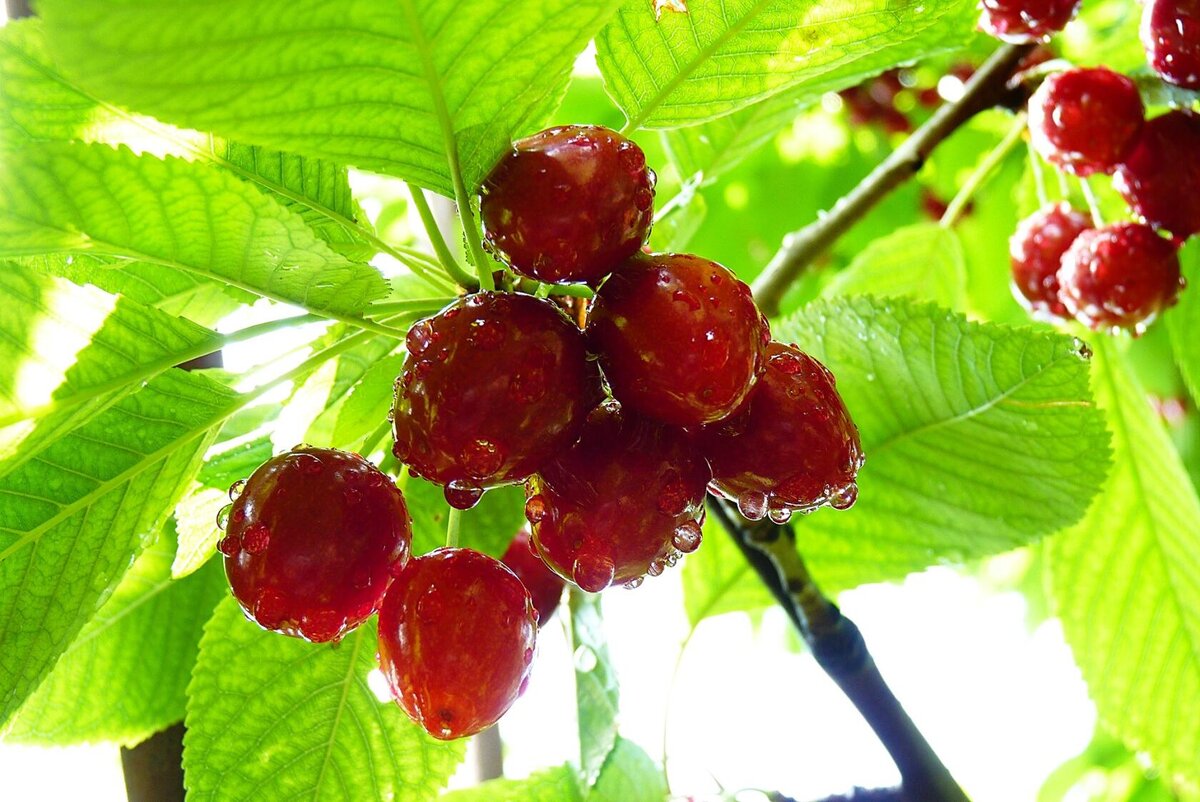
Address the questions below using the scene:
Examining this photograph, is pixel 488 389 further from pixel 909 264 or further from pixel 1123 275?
pixel 909 264

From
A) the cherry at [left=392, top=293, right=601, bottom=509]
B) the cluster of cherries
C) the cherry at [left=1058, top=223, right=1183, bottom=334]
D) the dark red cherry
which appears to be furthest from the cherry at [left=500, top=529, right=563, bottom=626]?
the dark red cherry

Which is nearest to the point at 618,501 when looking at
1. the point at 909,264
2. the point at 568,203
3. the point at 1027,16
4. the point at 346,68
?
the point at 568,203

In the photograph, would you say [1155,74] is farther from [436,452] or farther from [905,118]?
[905,118]

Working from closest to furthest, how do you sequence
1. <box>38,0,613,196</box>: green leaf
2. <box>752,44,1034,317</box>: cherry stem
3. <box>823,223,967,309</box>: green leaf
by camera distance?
1. <box>38,0,613,196</box>: green leaf
2. <box>752,44,1034,317</box>: cherry stem
3. <box>823,223,967,309</box>: green leaf

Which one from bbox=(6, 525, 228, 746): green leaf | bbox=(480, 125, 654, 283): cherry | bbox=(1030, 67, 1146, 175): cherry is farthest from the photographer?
bbox=(1030, 67, 1146, 175): cherry

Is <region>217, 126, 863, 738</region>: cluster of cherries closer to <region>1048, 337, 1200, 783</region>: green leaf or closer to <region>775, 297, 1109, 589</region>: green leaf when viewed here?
<region>775, 297, 1109, 589</region>: green leaf

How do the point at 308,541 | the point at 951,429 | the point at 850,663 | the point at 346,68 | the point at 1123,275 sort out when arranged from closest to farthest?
the point at 346,68 < the point at 308,541 < the point at 850,663 < the point at 951,429 < the point at 1123,275

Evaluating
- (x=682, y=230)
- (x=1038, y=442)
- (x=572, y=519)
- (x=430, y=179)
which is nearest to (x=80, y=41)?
(x=430, y=179)
